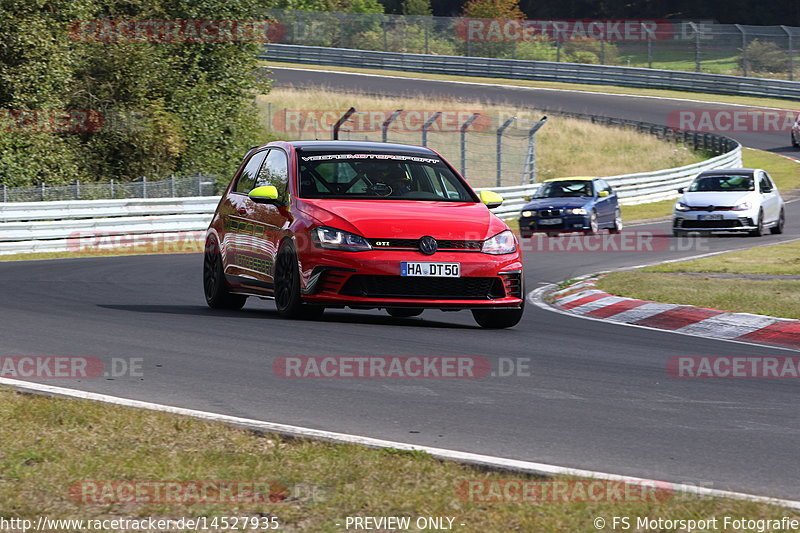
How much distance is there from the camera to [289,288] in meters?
10.8

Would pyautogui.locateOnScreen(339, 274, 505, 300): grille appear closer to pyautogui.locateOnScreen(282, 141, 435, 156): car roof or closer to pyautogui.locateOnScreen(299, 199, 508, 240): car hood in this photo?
pyautogui.locateOnScreen(299, 199, 508, 240): car hood

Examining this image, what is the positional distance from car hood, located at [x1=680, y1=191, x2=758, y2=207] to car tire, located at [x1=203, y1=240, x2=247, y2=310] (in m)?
15.3

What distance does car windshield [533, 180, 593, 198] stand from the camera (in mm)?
27766

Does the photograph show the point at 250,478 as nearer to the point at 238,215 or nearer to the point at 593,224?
the point at 238,215

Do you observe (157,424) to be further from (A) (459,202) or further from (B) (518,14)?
(B) (518,14)

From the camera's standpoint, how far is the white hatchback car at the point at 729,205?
84.0 feet

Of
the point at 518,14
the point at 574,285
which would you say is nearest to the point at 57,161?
the point at 574,285
